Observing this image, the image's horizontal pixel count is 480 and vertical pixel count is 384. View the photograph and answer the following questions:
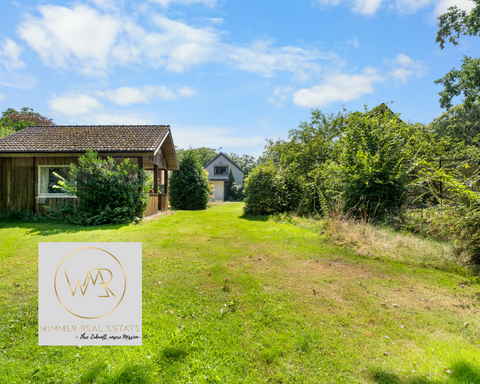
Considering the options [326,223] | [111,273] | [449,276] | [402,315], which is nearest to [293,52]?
[326,223]

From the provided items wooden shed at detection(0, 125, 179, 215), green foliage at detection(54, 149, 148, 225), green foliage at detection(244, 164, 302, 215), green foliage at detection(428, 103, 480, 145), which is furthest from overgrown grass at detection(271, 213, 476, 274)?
green foliage at detection(428, 103, 480, 145)

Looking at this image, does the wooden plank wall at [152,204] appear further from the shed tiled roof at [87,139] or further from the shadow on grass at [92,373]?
the shadow on grass at [92,373]

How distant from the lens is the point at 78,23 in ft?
23.7

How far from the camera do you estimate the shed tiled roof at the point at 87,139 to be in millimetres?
11820

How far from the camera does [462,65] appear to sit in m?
18.6

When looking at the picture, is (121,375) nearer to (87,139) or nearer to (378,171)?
(378,171)

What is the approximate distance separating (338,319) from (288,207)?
36.7ft

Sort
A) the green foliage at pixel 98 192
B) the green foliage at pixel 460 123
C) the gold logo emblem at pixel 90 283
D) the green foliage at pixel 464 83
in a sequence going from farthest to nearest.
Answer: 1. the green foliage at pixel 460 123
2. the green foliage at pixel 464 83
3. the green foliage at pixel 98 192
4. the gold logo emblem at pixel 90 283

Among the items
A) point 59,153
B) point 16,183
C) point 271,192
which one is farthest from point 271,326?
point 16,183

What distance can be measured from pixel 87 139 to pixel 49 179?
2.73 metres

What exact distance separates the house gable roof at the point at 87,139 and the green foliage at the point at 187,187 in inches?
229

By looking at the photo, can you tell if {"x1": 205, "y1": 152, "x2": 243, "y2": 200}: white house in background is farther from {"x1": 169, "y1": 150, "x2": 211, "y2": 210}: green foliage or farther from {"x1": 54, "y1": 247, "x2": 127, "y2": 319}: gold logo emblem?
{"x1": 54, "y1": 247, "x2": 127, "y2": 319}: gold logo emblem

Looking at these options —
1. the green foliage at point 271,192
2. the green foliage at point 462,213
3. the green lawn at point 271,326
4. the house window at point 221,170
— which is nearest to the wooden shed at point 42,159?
the green foliage at point 271,192

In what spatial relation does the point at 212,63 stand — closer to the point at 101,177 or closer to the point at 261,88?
the point at 261,88
